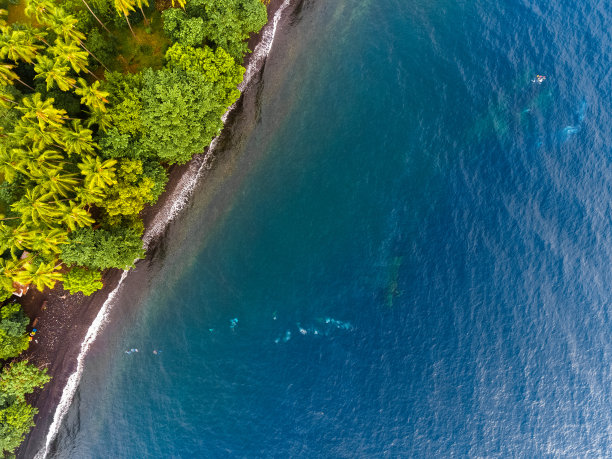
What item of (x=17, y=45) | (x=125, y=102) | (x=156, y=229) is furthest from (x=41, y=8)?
(x=156, y=229)

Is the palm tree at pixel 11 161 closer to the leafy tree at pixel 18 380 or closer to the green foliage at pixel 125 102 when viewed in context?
the green foliage at pixel 125 102

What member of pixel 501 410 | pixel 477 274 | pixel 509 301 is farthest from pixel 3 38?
pixel 501 410

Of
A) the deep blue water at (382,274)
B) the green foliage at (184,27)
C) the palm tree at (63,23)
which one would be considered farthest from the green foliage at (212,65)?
the palm tree at (63,23)

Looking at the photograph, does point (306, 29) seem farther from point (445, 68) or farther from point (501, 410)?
point (501, 410)

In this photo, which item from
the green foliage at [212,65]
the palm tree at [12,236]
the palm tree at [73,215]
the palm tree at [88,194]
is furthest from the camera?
the green foliage at [212,65]

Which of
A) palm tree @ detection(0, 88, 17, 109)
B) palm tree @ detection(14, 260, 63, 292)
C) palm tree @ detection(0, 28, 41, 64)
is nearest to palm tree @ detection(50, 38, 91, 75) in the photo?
palm tree @ detection(0, 28, 41, 64)

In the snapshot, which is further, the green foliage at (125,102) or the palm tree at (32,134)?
the green foliage at (125,102)

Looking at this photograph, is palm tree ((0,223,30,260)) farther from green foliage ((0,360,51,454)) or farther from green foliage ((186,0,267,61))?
green foliage ((186,0,267,61))
